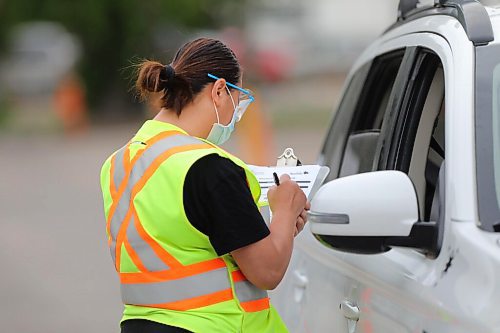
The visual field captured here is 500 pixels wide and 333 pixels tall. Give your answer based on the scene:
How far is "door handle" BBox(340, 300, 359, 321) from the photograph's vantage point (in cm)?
351

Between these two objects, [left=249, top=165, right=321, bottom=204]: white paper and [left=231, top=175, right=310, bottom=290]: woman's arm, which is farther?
[left=249, top=165, right=321, bottom=204]: white paper

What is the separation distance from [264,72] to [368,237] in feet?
103

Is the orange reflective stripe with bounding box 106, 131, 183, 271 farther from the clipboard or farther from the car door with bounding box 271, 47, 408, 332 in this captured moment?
the car door with bounding box 271, 47, 408, 332

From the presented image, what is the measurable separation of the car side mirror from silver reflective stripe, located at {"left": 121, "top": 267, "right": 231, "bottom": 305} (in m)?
0.37

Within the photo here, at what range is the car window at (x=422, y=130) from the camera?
3904mm

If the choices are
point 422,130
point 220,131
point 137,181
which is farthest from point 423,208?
point 137,181

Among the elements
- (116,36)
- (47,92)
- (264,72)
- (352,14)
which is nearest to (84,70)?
(116,36)

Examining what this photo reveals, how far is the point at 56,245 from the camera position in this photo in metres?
12.6

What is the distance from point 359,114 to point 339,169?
0.24m

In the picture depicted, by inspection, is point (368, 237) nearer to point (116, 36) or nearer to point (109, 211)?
point (109, 211)

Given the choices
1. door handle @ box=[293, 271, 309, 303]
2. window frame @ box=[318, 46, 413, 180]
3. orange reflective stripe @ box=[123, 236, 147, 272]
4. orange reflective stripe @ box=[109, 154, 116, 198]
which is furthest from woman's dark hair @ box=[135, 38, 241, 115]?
window frame @ box=[318, 46, 413, 180]

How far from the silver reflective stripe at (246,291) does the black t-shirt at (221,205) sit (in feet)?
0.54

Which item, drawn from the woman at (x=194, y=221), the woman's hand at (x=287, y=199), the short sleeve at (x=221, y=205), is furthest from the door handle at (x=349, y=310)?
the short sleeve at (x=221, y=205)

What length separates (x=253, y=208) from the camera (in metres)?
3.26
